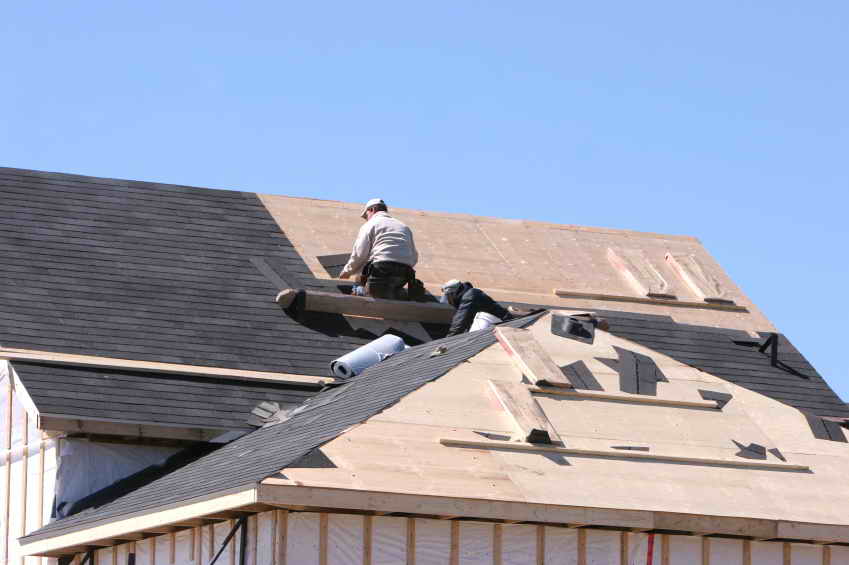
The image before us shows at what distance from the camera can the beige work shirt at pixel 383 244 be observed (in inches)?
663

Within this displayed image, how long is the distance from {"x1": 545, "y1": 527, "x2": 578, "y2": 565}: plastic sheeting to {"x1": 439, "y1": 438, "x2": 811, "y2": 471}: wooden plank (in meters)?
0.72

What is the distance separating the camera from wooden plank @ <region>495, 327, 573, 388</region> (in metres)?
12.5

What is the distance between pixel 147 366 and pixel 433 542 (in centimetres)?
490

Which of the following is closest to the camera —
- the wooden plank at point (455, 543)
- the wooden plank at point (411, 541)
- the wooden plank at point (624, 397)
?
the wooden plank at point (411, 541)

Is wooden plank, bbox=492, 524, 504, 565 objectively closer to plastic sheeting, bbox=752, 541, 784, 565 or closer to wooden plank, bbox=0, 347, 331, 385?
plastic sheeting, bbox=752, 541, 784, 565

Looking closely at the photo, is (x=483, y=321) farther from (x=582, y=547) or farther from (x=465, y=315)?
(x=582, y=547)

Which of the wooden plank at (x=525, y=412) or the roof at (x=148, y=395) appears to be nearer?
the wooden plank at (x=525, y=412)

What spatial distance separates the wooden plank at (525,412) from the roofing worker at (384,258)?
15.1ft

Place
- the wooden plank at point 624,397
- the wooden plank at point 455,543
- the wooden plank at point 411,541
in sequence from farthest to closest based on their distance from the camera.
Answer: the wooden plank at point 624,397 → the wooden plank at point 455,543 → the wooden plank at point 411,541

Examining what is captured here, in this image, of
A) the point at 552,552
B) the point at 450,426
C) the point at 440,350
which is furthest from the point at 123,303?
the point at 552,552

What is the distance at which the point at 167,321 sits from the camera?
15.8 m

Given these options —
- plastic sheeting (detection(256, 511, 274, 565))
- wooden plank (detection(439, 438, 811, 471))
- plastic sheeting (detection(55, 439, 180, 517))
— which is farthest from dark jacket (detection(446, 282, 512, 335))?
plastic sheeting (detection(256, 511, 274, 565))

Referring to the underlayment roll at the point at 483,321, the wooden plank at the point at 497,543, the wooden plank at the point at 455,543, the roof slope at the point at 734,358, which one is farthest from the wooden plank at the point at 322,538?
the roof slope at the point at 734,358

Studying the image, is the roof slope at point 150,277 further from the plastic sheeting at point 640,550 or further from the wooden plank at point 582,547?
the plastic sheeting at point 640,550
